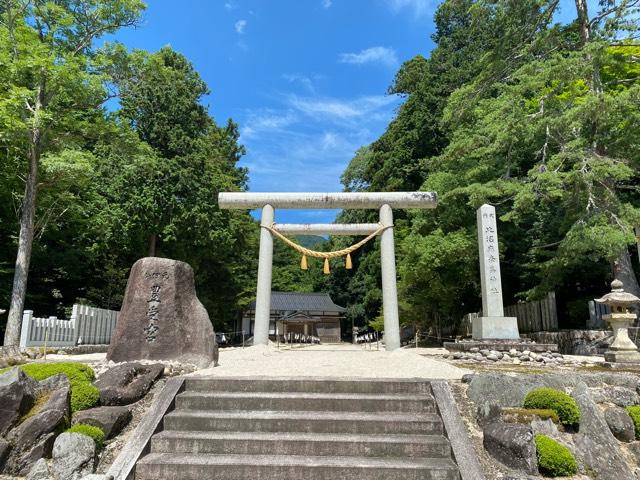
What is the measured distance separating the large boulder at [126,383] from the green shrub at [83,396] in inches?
3.9

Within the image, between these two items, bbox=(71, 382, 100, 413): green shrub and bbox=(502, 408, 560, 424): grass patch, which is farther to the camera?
bbox=(71, 382, 100, 413): green shrub

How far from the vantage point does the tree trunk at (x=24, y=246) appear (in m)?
11.6

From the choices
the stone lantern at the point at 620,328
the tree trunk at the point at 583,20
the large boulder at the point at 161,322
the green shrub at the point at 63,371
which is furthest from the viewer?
the tree trunk at the point at 583,20

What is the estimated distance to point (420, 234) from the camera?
17.5 m

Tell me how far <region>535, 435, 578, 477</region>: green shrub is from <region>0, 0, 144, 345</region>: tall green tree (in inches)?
463

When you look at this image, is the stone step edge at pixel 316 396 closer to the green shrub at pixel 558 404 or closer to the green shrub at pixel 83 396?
the green shrub at pixel 83 396

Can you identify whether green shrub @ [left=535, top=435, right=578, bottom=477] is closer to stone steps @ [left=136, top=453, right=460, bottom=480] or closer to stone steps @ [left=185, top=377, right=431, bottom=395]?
stone steps @ [left=136, top=453, right=460, bottom=480]

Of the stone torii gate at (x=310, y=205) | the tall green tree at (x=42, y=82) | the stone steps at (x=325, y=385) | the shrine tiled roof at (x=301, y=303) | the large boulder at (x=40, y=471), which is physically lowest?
→ the large boulder at (x=40, y=471)

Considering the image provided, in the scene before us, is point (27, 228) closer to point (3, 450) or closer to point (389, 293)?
point (3, 450)

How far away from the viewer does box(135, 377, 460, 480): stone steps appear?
419 centimetres

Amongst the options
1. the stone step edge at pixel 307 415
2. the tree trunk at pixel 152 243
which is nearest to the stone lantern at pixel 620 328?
the stone step edge at pixel 307 415

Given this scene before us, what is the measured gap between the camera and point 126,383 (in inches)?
216

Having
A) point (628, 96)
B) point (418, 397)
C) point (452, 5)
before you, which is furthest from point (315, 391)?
point (452, 5)

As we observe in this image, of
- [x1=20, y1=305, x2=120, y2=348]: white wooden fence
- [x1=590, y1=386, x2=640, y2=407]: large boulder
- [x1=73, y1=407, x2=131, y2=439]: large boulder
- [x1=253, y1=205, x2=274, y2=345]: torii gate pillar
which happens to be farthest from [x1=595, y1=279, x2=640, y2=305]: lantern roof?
[x1=20, y1=305, x2=120, y2=348]: white wooden fence
